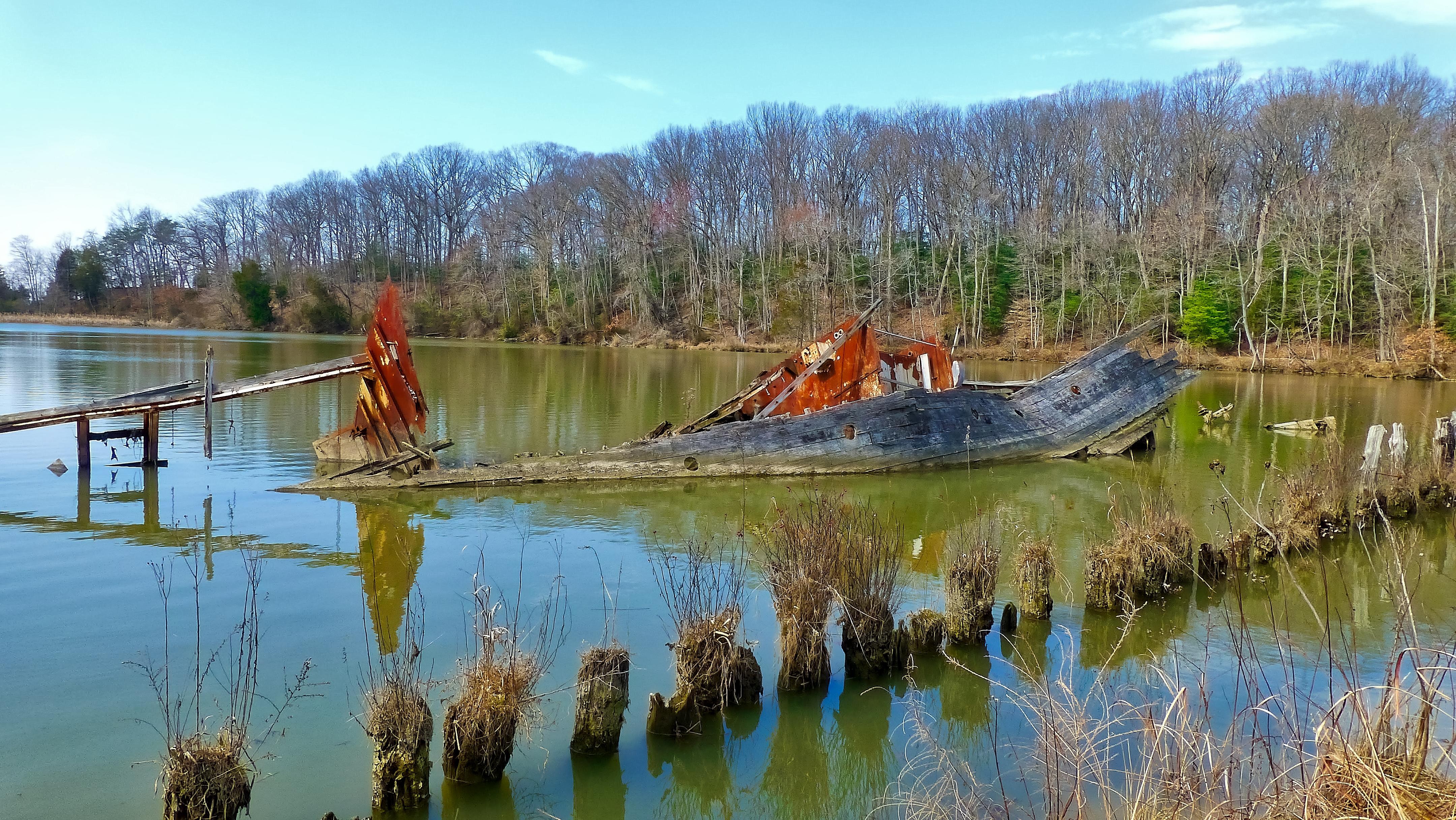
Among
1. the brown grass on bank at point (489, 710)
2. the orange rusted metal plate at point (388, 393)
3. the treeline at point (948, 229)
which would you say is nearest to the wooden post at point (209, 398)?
the orange rusted metal plate at point (388, 393)

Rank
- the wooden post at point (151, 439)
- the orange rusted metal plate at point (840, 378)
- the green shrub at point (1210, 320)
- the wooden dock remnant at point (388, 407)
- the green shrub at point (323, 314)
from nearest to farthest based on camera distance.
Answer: the wooden dock remnant at point (388, 407), the wooden post at point (151, 439), the orange rusted metal plate at point (840, 378), the green shrub at point (1210, 320), the green shrub at point (323, 314)

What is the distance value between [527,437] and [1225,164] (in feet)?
154

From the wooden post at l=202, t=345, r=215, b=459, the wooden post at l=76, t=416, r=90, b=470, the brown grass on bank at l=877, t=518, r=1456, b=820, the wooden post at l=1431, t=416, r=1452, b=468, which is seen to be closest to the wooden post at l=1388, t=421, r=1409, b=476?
the wooden post at l=1431, t=416, r=1452, b=468

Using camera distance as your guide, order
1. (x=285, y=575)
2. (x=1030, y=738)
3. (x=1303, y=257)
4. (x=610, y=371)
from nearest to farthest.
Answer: (x=1030, y=738) → (x=285, y=575) → (x=610, y=371) → (x=1303, y=257)

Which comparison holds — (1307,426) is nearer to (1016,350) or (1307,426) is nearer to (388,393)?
(388,393)

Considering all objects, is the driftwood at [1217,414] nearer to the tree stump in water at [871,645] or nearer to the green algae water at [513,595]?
the green algae water at [513,595]

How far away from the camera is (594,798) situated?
4.70m

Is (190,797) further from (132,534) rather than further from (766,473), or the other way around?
(766,473)

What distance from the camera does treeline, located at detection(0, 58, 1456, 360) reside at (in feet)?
134

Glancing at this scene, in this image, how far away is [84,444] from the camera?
13.0 metres

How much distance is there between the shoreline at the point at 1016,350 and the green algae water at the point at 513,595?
Answer: 1345 cm

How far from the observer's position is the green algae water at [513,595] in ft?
16.0

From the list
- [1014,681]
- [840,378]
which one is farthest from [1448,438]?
[1014,681]

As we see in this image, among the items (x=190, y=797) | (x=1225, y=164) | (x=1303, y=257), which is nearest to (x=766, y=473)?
(x=190, y=797)
